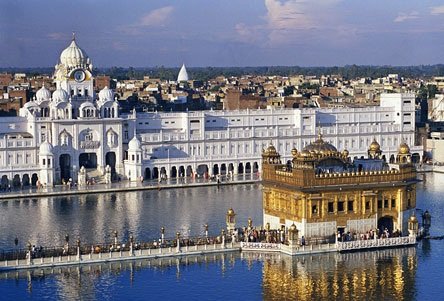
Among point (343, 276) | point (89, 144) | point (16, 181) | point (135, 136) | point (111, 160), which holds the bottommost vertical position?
point (343, 276)

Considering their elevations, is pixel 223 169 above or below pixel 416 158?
below

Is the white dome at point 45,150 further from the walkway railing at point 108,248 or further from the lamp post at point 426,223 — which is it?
the lamp post at point 426,223

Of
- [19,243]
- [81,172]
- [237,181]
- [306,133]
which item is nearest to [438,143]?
Answer: [306,133]

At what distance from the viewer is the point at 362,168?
4056cm

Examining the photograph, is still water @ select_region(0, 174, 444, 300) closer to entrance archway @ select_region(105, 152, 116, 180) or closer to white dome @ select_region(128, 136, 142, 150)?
white dome @ select_region(128, 136, 142, 150)

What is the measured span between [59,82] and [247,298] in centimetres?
3306

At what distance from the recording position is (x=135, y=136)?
6025cm

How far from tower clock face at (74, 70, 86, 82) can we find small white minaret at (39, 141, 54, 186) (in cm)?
570

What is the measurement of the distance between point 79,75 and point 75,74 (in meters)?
0.30

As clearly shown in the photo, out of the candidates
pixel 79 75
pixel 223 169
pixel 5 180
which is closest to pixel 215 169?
pixel 223 169

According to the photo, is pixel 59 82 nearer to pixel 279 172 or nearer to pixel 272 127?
pixel 272 127

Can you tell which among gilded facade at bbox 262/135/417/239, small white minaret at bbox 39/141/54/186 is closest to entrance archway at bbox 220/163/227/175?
small white minaret at bbox 39/141/54/186

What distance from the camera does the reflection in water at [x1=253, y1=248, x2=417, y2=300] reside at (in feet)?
105

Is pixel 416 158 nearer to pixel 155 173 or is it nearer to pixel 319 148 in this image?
pixel 155 173
